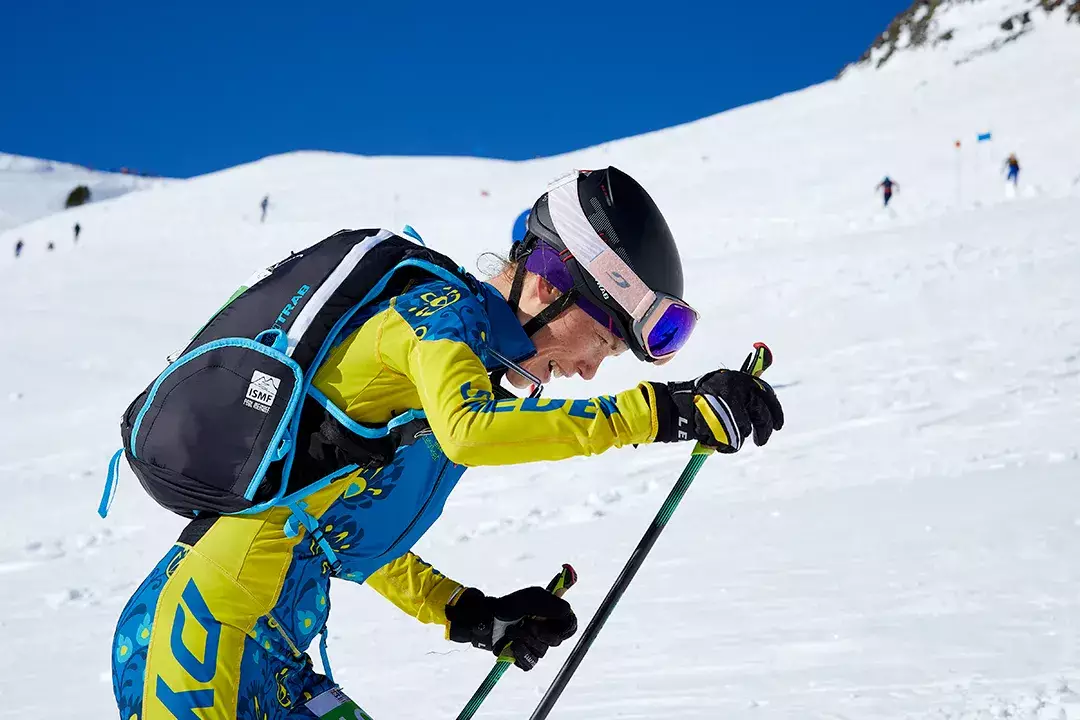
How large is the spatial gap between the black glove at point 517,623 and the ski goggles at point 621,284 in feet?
2.69

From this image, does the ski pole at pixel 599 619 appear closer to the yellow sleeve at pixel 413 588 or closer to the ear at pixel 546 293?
the yellow sleeve at pixel 413 588

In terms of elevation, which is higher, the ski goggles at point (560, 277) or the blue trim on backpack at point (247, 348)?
the blue trim on backpack at point (247, 348)

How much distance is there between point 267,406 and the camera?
1.94 m

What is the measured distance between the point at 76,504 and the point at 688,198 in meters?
21.0

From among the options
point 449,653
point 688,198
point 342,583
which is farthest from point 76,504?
point 688,198

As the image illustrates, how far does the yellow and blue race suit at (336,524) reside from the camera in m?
1.88

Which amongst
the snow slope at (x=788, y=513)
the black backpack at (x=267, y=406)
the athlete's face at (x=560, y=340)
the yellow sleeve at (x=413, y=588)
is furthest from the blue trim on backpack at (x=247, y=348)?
the snow slope at (x=788, y=513)

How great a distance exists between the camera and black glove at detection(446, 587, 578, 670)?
2.72 meters

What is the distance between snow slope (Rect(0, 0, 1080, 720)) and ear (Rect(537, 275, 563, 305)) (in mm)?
1945

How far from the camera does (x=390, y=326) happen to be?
2002 millimetres

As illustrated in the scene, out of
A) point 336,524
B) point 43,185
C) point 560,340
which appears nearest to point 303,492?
point 336,524

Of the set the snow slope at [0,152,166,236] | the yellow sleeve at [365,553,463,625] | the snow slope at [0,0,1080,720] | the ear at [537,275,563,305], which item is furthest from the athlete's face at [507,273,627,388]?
the snow slope at [0,152,166,236]

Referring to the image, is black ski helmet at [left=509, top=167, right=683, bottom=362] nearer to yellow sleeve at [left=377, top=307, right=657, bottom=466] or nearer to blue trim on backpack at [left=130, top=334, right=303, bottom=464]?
yellow sleeve at [left=377, top=307, right=657, bottom=466]

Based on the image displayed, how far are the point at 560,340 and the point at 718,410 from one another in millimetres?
543
